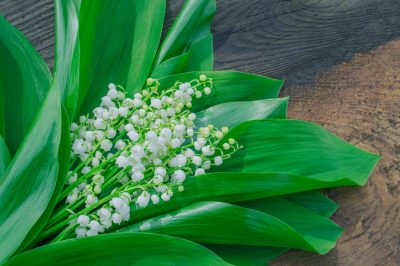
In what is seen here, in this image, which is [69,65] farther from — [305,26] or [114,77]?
[305,26]

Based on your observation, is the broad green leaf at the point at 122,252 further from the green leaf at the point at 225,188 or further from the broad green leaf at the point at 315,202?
the broad green leaf at the point at 315,202

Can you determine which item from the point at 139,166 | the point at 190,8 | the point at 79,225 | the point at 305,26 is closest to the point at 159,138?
the point at 139,166

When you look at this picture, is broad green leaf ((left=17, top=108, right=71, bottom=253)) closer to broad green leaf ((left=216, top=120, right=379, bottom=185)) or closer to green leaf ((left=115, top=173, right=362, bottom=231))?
green leaf ((left=115, top=173, right=362, bottom=231))

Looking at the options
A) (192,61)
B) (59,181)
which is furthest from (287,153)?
(59,181)

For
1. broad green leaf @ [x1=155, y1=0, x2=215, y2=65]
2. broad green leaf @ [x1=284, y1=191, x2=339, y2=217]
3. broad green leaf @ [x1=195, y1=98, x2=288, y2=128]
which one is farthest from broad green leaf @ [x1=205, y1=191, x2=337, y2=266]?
broad green leaf @ [x1=155, y1=0, x2=215, y2=65]

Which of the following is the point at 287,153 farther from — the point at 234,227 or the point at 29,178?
the point at 29,178
